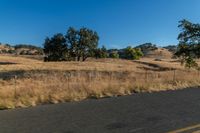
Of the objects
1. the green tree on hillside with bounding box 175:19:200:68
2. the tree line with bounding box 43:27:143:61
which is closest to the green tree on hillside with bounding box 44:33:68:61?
the tree line with bounding box 43:27:143:61

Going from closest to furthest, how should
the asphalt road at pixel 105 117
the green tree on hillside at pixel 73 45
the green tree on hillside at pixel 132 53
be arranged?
the asphalt road at pixel 105 117 → the green tree on hillside at pixel 73 45 → the green tree on hillside at pixel 132 53

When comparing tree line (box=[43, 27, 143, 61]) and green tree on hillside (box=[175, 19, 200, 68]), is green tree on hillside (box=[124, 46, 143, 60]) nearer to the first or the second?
tree line (box=[43, 27, 143, 61])

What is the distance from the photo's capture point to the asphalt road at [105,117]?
785cm

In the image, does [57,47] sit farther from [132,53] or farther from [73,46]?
[132,53]

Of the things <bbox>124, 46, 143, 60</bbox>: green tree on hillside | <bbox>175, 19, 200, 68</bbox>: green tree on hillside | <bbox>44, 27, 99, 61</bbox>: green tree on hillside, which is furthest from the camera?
<bbox>124, 46, 143, 60</bbox>: green tree on hillside

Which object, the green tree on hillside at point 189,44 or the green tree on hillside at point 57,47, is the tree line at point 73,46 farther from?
the green tree on hillside at point 189,44

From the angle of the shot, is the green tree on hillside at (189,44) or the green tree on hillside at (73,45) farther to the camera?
the green tree on hillside at (73,45)

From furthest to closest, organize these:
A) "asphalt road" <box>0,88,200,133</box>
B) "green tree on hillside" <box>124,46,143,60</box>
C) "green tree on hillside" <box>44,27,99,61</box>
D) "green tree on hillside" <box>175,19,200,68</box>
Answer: "green tree on hillside" <box>124,46,143,60</box>
"green tree on hillside" <box>44,27,99,61</box>
"green tree on hillside" <box>175,19,200,68</box>
"asphalt road" <box>0,88,200,133</box>

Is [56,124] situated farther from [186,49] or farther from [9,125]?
[186,49]

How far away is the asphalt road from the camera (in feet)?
25.7

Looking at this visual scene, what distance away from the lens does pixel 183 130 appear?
25.8 feet

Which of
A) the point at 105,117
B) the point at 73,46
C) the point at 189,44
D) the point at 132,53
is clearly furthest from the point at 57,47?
the point at 105,117

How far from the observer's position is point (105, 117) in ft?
30.5

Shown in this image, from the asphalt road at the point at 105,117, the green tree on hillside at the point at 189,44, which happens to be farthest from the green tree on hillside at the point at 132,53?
the asphalt road at the point at 105,117
